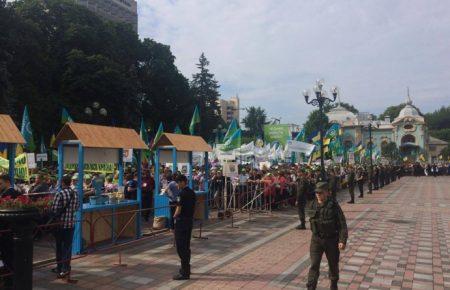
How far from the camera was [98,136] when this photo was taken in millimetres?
11023

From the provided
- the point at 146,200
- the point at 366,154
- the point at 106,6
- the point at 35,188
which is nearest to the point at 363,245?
the point at 146,200

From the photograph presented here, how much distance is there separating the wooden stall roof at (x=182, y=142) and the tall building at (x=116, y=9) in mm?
75673

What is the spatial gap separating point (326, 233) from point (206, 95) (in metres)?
63.1

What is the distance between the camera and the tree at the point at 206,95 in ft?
198

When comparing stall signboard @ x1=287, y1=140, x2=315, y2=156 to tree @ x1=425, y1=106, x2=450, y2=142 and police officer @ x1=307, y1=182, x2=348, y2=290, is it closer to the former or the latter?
police officer @ x1=307, y1=182, x2=348, y2=290

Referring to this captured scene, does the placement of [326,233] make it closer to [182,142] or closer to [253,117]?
[182,142]

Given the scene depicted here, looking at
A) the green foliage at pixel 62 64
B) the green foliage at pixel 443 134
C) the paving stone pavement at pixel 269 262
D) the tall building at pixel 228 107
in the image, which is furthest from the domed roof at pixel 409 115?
the paving stone pavement at pixel 269 262

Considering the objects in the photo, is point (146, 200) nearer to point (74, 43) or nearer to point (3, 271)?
point (3, 271)

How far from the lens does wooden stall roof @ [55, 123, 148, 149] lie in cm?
1038

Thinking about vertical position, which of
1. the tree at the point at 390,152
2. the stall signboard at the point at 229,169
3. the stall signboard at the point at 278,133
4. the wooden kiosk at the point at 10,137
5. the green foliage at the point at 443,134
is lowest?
the stall signboard at the point at 229,169

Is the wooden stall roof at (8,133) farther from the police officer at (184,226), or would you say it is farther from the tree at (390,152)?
the tree at (390,152)

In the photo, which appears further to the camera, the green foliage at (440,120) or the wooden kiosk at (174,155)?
the green foliage at (440,120)

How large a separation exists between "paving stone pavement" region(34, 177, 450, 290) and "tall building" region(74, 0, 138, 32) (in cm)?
8003

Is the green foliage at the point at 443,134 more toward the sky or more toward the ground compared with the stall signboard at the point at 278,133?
more toward the sky
